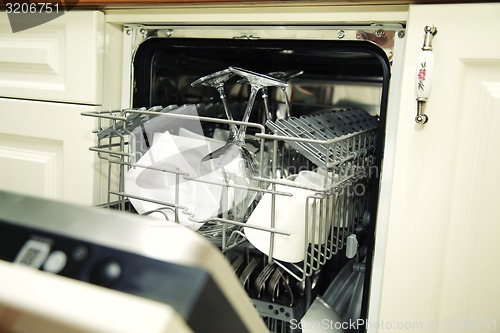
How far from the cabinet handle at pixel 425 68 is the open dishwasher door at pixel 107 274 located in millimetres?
457

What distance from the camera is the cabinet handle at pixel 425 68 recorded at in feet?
2.23

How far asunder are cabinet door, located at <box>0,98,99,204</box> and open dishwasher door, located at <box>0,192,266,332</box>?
0.61m

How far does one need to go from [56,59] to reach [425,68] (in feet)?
2.31

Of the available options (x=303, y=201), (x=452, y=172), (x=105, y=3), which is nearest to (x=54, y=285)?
(x=303, y=201)

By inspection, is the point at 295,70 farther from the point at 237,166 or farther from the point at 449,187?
the point at 449,187

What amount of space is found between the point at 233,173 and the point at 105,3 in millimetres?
407

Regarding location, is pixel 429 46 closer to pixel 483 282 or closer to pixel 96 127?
pixel 483 282

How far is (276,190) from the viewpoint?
0.76 m

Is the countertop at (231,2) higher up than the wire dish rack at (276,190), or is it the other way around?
the countertop at (231,2)

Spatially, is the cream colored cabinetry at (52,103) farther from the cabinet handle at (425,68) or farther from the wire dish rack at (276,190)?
the cabinet handle at (425,68)

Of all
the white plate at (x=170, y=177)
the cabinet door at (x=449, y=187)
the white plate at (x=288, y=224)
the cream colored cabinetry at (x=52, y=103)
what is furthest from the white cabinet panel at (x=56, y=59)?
the cabinet door at (x=449, y=187)

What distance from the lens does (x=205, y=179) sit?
31.5 inches

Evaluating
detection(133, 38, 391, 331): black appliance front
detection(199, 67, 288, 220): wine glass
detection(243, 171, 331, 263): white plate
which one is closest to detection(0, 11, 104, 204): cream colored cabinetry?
detection(133, 38, 391, 331): black appliance front

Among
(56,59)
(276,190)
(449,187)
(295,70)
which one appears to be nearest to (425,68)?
(449,187)
